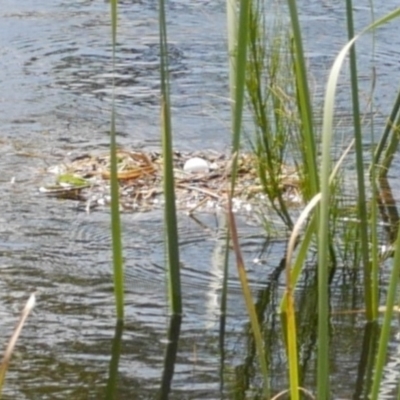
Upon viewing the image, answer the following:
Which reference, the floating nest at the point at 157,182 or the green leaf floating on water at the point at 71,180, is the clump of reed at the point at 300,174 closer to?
the floating nest at the point at 157,182

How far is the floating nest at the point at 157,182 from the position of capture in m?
4.36

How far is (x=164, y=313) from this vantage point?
3449 millimetres

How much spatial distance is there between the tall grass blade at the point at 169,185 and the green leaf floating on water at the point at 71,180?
1.24 meters

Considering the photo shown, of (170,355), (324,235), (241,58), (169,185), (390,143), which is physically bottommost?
(170,355)

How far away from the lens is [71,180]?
4.54 m

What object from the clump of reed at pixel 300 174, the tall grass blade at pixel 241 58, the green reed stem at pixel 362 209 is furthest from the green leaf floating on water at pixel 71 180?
the tall grass blade at pixel 241 58

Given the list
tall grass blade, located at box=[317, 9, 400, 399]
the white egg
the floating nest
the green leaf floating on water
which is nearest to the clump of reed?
tall grass blade, located at box=[317, 9, 400, 399]

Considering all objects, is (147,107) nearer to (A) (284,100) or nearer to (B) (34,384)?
(A) (284,100)

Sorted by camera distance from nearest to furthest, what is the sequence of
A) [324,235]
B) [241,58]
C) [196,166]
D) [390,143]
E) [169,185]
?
[324,235]
[241,58]
[169,185]
[390,143]
[196,166]

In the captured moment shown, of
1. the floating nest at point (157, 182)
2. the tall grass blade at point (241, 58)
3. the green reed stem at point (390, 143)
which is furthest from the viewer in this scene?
the floating nest at point (157, 182)

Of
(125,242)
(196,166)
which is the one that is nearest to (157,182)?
(196,166)

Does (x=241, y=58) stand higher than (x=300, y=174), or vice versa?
(x=241, y=58)

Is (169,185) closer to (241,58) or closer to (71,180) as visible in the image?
(241,58)

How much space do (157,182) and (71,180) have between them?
1.02 ft
